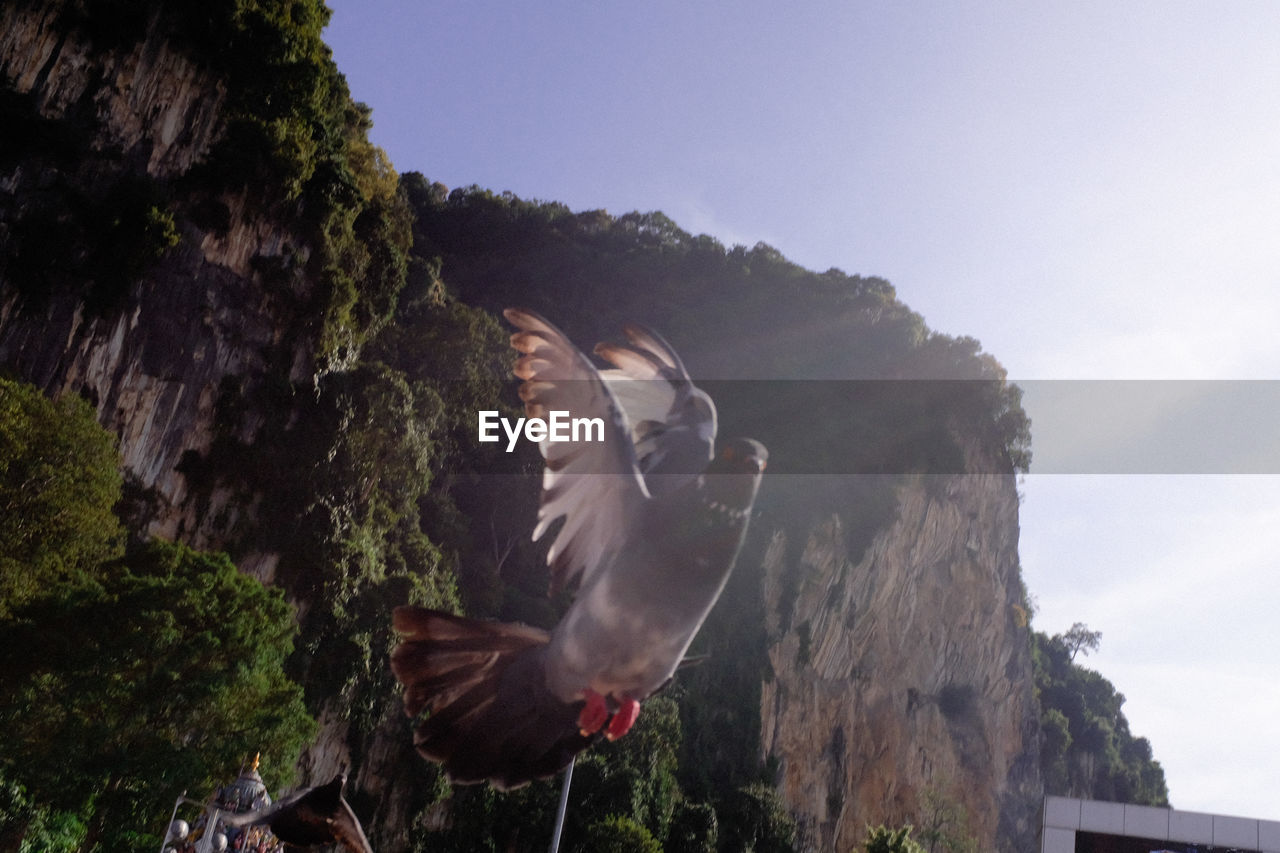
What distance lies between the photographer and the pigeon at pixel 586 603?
534cm

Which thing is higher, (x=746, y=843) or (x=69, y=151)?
(x=69, y=151)

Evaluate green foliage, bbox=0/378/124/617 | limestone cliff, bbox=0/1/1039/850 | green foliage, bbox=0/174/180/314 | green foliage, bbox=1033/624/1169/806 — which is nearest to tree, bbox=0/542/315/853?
green foliage, bbox=0/378/124/617

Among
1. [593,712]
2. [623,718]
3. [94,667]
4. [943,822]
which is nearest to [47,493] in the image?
[94,667]

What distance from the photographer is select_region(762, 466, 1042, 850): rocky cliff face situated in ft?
84.7

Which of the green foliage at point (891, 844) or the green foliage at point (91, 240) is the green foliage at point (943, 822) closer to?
the green foliage at point (891, 844)

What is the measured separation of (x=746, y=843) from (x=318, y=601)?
1043 cm

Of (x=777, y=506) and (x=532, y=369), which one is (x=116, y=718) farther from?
(x=777, y=506)

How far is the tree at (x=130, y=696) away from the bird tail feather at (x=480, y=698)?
650 cm

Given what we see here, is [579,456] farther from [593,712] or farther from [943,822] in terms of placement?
[943,822]

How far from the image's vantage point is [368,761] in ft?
55.6

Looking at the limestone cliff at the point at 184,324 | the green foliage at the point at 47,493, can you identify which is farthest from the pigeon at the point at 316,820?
the limestone cliff at the point at 184,324

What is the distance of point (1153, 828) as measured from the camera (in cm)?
1551

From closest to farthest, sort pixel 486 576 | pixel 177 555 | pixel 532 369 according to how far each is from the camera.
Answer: pixel 532 369 → pixel 177 555 → pixel 486 576

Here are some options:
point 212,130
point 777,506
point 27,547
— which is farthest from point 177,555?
point 777,506
